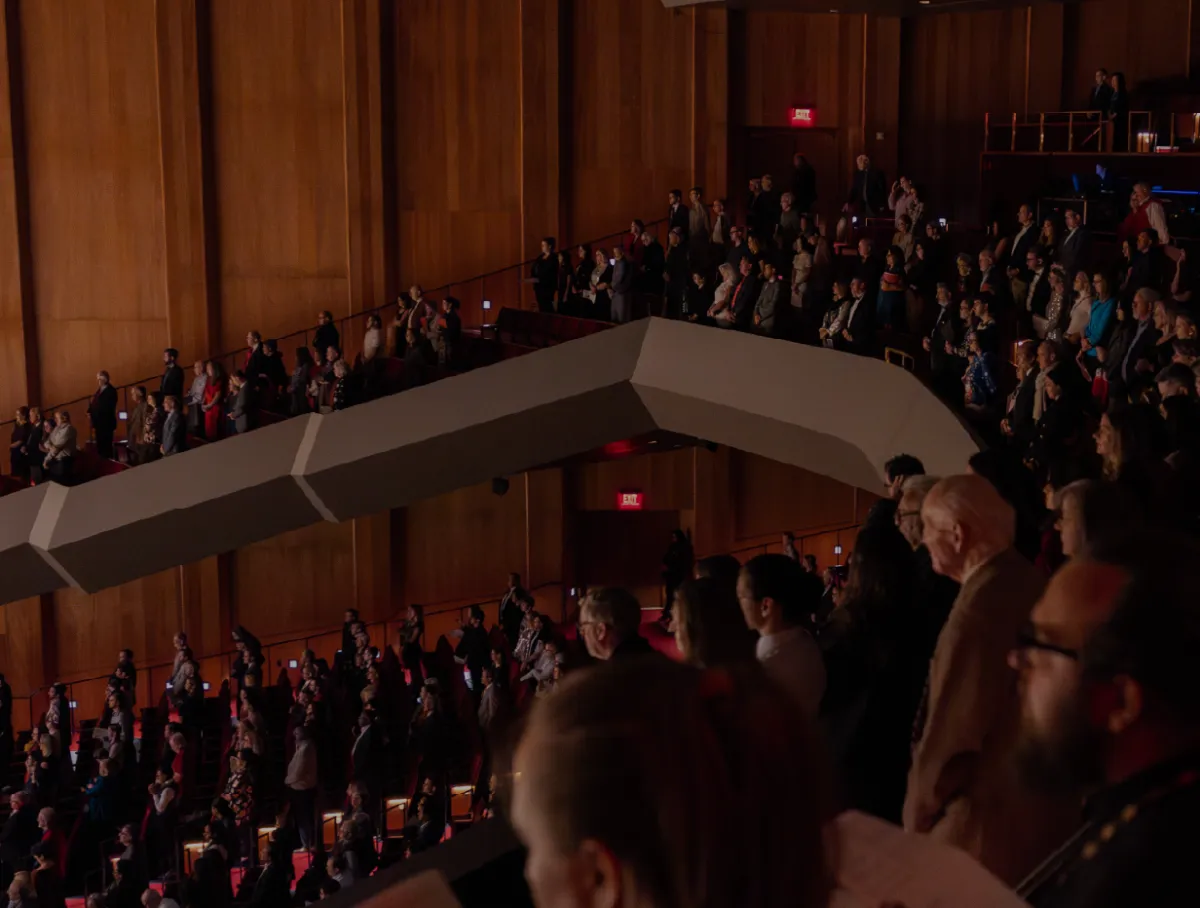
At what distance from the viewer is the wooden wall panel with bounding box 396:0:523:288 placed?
1476 cm

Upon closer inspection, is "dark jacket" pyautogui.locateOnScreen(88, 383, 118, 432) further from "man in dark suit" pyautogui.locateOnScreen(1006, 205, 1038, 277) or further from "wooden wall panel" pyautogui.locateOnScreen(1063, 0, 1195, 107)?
"wooden wall panel" pyautogui.locateOnScreen(1063, 0, 1195, 107)

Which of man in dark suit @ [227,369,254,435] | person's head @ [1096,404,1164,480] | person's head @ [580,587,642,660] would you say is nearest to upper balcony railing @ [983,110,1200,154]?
man in dark suit @ [227,369,254,435]

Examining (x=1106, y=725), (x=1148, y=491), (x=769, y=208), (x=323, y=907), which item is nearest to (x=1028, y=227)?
(x=769, y=208)

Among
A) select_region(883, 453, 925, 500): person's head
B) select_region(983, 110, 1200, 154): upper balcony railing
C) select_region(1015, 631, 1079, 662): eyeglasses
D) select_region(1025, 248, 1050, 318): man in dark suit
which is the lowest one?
select_region(883, 453, 925, 500): person's head

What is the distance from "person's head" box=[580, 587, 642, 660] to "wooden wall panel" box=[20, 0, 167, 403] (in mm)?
12161

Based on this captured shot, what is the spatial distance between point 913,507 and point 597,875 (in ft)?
8.54

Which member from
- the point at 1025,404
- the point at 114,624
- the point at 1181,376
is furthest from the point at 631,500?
the point at 1181,376

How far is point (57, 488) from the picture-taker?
12820 millimetres

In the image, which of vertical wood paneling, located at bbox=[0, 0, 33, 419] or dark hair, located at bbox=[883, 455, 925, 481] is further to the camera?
vertical wood paneling, located at bbox=[0, 0, 33, 419]

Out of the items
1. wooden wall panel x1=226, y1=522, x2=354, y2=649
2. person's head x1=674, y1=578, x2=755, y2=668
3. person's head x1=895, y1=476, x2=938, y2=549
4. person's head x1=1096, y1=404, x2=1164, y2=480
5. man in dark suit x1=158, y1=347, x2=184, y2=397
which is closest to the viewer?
person's head x1=674, y1=578, x2=755, y2=668

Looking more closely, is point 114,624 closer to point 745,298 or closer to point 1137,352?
point 745,298

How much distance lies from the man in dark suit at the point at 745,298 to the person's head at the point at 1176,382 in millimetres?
5135

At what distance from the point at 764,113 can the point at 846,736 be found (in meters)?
12.8

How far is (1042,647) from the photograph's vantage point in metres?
1.65
